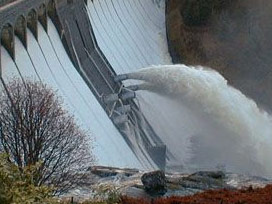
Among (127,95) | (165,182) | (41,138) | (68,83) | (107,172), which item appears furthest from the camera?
(127,95)

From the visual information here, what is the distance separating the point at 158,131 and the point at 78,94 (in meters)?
9.45

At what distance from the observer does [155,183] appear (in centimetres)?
2108

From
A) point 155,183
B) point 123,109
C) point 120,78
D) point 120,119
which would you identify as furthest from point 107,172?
point 120,78

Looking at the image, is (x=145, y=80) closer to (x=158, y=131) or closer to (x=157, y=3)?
(x=158, y=131)

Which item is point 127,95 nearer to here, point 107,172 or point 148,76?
point 148,76

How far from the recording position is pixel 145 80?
1620 inches

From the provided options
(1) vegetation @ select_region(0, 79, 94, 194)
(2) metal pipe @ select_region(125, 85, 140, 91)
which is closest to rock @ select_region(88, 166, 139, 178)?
(1) vegetation @ select_region(0, 79, 94, 194)

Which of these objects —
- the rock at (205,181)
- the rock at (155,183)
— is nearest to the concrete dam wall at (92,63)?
the rock at (205,181)

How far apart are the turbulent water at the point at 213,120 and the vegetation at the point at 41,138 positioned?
18.4m

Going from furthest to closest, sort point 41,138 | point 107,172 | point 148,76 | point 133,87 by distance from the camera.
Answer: point 148,76, point 133,87, point 107,172, point 41,138

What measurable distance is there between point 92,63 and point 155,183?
1711 centimetres

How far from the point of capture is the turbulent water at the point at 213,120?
3959 cm

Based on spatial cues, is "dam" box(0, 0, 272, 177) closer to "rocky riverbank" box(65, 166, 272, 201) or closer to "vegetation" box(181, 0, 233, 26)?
"vegetation" box(181, 0, 233, 26)

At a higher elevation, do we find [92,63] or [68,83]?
[68,83]
